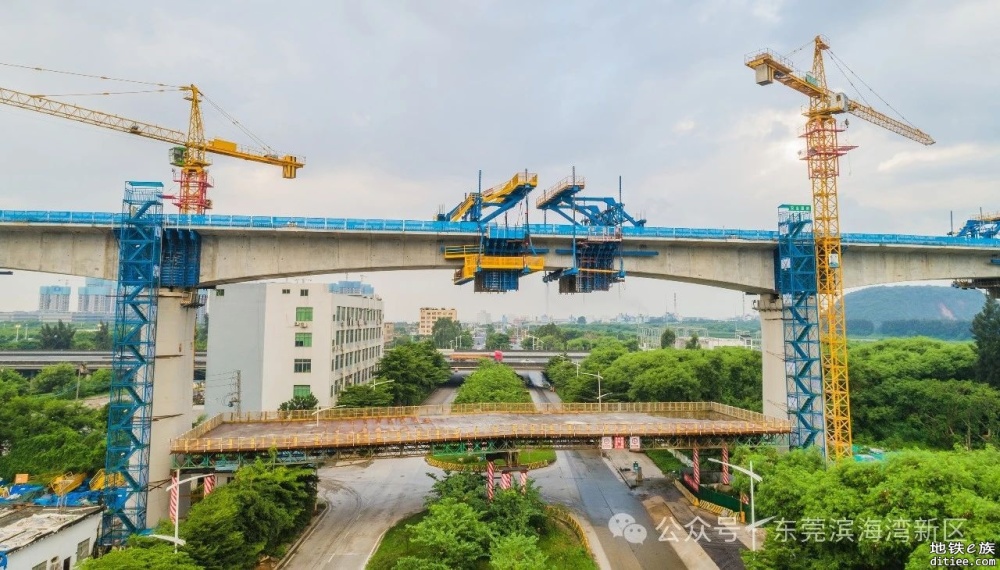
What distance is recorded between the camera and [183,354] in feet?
110

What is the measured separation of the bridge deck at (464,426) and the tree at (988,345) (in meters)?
33.2

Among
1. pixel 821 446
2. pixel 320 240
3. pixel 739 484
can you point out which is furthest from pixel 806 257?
pixel 320 240

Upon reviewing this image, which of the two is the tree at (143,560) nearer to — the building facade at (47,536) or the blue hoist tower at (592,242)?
the building facade at (47,536)

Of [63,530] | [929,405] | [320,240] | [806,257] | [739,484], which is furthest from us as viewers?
[929,405]

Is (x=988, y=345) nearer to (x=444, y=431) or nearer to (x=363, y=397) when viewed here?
(x=444, y=431)

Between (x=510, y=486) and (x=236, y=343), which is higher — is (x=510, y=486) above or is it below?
below

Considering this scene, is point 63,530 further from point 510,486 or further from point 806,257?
point 806,257

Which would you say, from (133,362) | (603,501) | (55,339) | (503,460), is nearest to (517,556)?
(603,501)

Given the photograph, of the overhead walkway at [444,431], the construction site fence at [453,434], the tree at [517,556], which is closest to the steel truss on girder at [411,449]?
the overhead walkway at [444,431]

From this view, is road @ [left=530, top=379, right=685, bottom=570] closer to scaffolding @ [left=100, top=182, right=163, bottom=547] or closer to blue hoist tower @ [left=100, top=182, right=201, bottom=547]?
scaffolding @ [left=100, top=182, right=163, bottom=547]

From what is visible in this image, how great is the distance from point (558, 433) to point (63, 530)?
25328 millimetres

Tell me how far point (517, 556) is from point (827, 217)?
32853 mm

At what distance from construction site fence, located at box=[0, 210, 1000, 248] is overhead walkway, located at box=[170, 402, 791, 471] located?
12724 mm

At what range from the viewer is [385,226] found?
115ft
